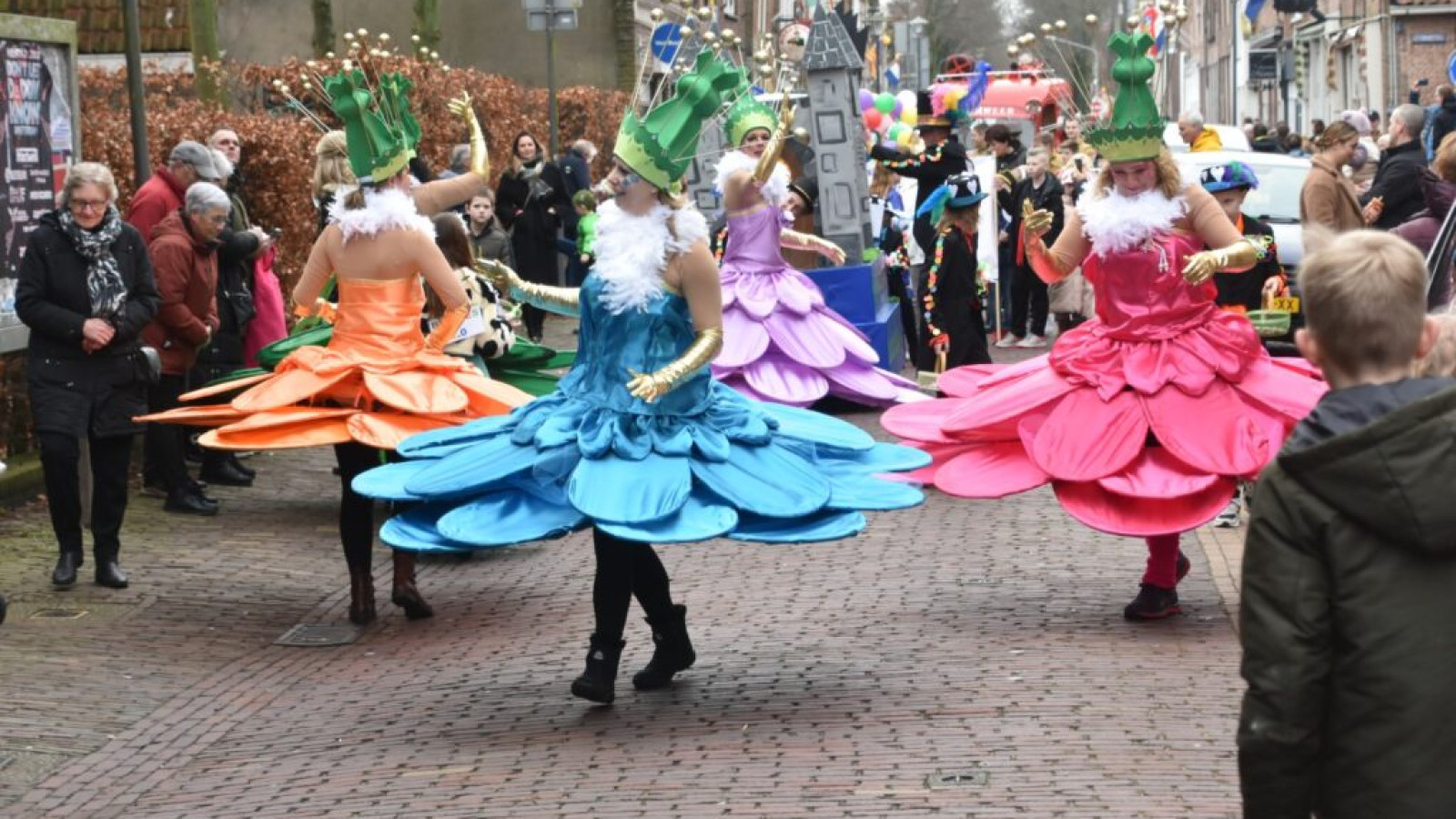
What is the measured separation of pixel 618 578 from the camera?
726 centimetres

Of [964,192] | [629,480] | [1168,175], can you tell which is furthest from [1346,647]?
[964,192]

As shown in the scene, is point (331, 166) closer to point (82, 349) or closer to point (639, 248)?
point (82, 349)

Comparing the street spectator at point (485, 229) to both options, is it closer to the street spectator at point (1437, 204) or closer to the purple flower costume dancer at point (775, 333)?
the purple flower costume dancer at point (775, 333)

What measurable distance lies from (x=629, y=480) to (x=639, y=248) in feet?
2.80

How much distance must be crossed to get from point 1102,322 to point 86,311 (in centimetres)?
440

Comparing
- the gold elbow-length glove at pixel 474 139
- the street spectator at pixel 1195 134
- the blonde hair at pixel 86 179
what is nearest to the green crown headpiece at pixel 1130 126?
the gold elbow-length glove at pixel 474 139

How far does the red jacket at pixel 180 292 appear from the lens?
11539mm

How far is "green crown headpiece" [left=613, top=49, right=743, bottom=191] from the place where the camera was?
7.43 m

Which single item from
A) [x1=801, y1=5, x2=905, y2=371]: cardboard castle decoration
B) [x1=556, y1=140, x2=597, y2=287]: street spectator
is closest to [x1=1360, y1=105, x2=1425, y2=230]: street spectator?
[x1=801, y1=5, x2=905, y2=371]: cardboard castle decoration

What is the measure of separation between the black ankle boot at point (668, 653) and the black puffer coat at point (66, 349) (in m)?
3.20

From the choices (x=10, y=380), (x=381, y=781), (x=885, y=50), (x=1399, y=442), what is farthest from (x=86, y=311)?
(x=885, y=50)

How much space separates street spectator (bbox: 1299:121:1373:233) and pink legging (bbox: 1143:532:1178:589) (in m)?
4.84

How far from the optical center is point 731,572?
33.4ft

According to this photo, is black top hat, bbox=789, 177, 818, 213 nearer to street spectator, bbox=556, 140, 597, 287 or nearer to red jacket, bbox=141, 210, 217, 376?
street spectator, bbox=556, 140, 597, 287
